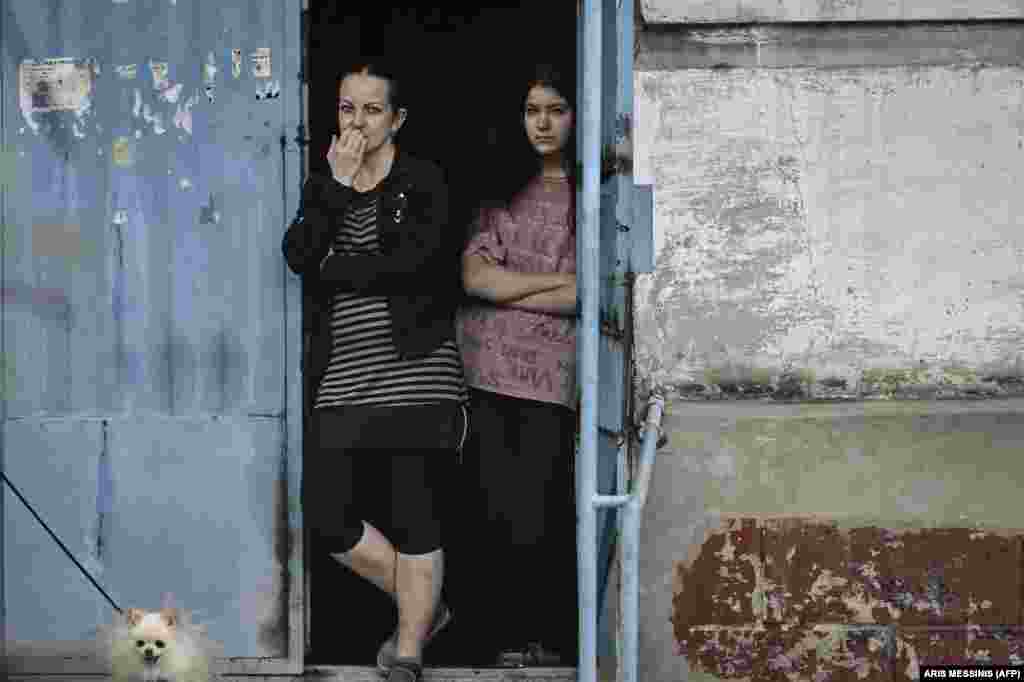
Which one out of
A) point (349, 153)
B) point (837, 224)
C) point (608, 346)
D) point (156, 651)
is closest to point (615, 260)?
point (608, 346)

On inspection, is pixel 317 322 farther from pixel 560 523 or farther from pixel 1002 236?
pixel 1002 236

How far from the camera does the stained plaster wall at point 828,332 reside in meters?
4.81

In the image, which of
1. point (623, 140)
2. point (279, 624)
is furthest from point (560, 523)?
point (623, 140)

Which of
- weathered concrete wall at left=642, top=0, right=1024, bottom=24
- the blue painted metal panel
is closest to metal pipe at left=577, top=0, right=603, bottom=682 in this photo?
the blue painted metal panel

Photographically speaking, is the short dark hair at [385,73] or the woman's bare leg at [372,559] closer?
the woman's bare leg at [372,559]

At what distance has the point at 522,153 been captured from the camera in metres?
5.61

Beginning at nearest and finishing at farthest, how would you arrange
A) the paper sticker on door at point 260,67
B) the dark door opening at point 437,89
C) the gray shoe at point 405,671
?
1. the gray shoe at point 405,671
2. the paper sticker on door at point 260,67
3. the dark door opening at point 437,89

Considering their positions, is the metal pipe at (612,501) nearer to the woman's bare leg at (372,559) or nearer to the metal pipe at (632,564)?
the metal pipe at (632,564)

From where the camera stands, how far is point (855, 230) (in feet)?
15.9

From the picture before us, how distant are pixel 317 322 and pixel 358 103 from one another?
81cm

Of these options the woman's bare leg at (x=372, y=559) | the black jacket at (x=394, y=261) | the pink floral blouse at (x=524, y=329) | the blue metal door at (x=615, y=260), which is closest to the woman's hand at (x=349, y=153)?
the black jacket at (x=394, y=261)

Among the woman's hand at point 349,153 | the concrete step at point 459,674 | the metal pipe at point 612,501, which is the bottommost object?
the concrete step at point 459,674

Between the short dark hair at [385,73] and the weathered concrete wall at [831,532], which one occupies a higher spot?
the short dark hair at [385,73]

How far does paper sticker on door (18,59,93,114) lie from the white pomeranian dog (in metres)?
1.79
